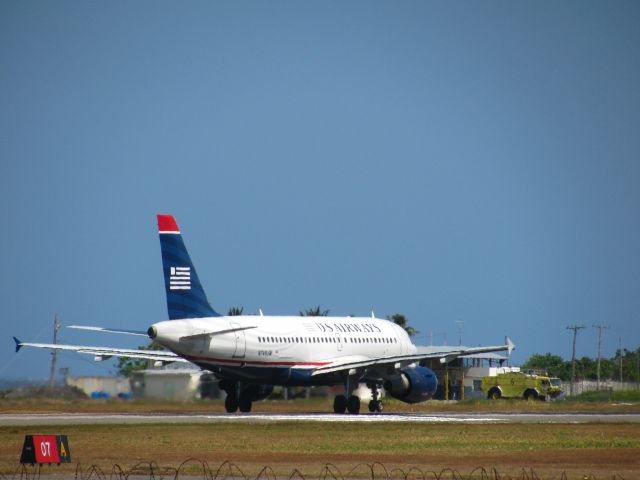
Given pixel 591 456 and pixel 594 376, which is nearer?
pixel 591 456

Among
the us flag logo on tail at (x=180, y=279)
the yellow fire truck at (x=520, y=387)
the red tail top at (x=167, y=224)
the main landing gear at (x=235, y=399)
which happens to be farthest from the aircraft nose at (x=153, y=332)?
the yellow fire truck at (x=520, y=387)

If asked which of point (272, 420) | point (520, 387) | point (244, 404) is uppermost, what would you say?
point (520, 387)

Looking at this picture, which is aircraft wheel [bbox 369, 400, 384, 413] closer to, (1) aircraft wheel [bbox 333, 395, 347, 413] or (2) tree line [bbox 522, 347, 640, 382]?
(1) aircraft wheel [bbox 333, 395, 347, 413]

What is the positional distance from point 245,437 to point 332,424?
793 centimetres

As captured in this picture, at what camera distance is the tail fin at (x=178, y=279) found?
180 feet

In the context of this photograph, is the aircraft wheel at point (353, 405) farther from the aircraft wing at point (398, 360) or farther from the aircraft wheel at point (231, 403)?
the aircraft wheel at point (231, 403)

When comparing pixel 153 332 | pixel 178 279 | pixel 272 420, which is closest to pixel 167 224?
pixel 178 279

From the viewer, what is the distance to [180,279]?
181ft

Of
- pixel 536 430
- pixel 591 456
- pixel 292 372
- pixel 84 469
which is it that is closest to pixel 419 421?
pixel 536 430

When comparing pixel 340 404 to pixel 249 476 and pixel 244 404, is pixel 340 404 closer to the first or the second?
pixel 244 404

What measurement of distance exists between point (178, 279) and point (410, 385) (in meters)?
11.7

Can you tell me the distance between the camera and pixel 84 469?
2925 centimetres

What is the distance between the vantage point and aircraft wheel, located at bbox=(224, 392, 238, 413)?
195 feet

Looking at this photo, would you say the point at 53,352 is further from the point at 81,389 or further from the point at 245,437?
the point at 245,437
